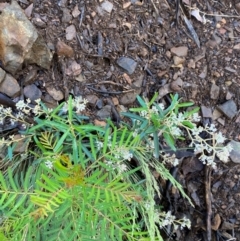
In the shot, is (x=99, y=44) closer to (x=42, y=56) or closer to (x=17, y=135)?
(x=42, y=56)

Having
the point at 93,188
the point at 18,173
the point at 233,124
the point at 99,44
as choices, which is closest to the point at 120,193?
the point at 93,188

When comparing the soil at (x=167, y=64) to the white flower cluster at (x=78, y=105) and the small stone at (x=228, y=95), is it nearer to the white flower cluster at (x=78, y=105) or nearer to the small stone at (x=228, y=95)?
the small stone at (x=228, y=95)

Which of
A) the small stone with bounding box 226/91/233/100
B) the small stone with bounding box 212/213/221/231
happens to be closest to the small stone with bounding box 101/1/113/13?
the small stone with bounding box 226/91/233/100

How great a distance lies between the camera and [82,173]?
101 centimetres

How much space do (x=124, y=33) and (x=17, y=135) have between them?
1.72ft

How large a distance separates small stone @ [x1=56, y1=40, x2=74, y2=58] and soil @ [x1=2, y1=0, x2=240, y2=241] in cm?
1

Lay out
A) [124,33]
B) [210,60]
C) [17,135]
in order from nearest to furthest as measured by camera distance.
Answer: [17,135] → [124,33] → [210,60]

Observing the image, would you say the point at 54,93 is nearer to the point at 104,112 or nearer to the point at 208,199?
the point at 104,112

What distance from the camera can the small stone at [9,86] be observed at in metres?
1.49

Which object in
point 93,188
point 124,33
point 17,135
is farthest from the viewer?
point 124,33

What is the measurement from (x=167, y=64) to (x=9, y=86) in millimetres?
581

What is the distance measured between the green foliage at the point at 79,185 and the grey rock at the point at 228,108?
37 cm

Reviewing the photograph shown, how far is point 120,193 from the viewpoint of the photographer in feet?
3.40

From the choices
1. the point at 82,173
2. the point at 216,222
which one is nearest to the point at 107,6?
the point at 82,173
